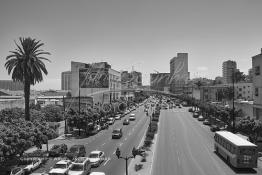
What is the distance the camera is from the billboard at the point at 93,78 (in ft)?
447

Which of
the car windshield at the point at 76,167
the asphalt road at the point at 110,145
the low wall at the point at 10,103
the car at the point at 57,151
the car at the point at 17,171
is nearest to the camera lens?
the car at the point at 17,171

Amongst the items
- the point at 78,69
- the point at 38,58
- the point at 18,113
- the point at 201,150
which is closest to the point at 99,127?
the point at 18,113

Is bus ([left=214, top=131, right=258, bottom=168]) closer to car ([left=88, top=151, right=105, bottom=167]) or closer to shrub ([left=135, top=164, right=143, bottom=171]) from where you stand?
shrub ([left=135, top=164, right=143, bottom=171])

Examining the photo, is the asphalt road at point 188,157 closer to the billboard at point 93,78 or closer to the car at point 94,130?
the car at point 94,130

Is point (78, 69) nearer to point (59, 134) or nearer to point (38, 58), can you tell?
point (59, 134)

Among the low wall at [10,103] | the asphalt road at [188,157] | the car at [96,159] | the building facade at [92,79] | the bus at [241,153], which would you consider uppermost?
the building facade at [92,79]

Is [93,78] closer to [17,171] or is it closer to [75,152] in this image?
[75,152]

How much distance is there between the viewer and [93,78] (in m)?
138

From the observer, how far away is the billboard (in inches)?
5364

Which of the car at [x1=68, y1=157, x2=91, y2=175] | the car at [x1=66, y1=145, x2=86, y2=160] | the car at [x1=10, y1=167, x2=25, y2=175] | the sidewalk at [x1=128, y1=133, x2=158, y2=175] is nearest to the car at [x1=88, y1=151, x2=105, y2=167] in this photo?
the car at [x1=66, y1=145, x2=86, y2=160]

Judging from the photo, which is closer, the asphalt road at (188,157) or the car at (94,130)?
the asphalt road at (188,157)

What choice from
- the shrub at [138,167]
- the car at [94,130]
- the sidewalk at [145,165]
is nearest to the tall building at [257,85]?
the sidewalk at [145,165]

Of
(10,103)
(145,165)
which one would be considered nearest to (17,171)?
(145,165)

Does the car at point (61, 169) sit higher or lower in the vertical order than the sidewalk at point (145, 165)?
higher
